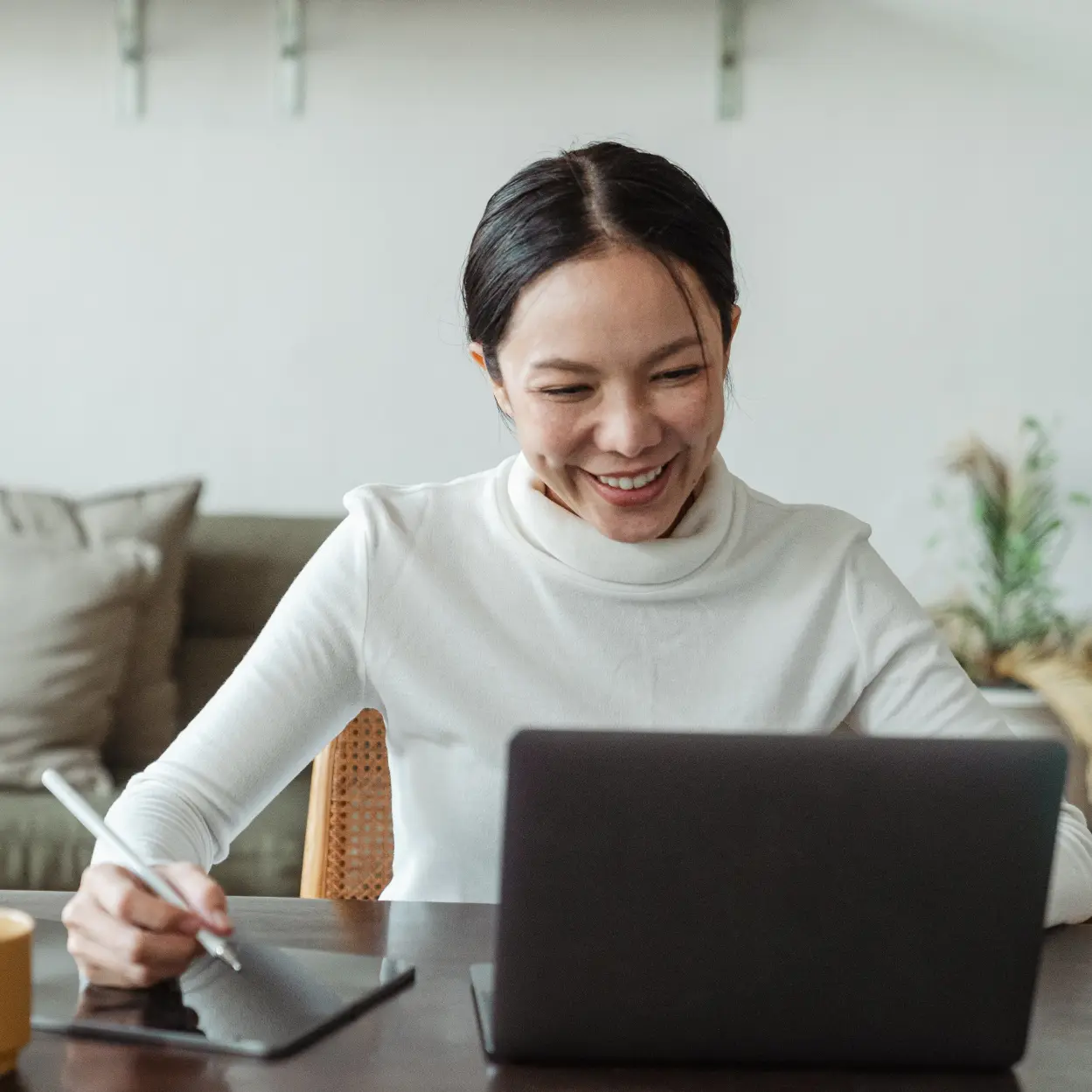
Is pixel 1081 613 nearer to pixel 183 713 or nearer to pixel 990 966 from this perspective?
pixel 183 713

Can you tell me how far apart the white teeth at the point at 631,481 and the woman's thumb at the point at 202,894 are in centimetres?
49

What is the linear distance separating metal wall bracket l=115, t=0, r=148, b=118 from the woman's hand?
2222 mm

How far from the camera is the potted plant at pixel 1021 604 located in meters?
2.40

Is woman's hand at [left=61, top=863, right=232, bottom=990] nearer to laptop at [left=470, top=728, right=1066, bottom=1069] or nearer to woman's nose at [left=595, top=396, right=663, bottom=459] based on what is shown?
laptop at [left=470, top=728, right=1066, bottom=1069]

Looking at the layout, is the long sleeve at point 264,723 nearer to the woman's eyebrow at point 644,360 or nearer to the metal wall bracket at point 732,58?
the woman's eyebrow at point 644,360

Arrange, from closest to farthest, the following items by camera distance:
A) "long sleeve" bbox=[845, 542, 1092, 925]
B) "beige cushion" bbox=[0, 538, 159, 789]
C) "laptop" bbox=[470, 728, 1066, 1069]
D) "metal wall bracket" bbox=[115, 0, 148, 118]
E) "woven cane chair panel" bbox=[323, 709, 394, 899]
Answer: "laptop" bbox=[470, 728, 1066, 1069]
"long sleeve" bbox=[845, 542, 1092, 925]
"woven cane chair panel" bbox=[323, 709, 394, 899]
"beige cushion" bbox=[0, 538, 159, 789]
"metal wall bracket" bbox=[115, 0, 148, 118]

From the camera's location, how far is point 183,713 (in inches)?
99.2

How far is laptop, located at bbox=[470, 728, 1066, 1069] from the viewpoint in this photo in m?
0.64

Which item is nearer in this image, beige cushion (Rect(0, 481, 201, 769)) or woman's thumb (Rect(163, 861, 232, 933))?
woman's thumb (Rect(163, 861, 232, 933))

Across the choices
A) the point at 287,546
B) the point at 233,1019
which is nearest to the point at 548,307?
the point at 233,1019

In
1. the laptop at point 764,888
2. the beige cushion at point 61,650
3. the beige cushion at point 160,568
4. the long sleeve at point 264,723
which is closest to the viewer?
the laptop at point 764,888

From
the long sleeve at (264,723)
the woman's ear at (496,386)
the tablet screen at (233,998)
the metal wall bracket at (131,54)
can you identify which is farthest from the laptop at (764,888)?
the metal wall bracket at (131,54)

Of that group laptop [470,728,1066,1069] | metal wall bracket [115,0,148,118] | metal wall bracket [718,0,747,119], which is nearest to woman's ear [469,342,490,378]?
laptop [470,728,1066,1069]

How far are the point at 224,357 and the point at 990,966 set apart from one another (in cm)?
233
